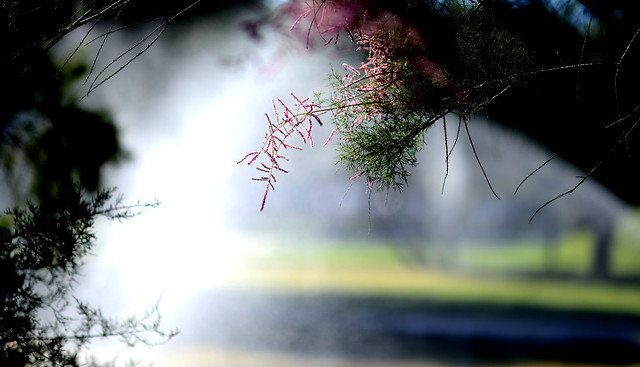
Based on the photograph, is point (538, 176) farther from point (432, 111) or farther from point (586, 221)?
point (432, 111)

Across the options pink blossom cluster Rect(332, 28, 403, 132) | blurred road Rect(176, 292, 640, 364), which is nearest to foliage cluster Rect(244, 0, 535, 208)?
pink blossom cluster Rect(332, 28, 403, 132)

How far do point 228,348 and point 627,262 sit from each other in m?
3.91

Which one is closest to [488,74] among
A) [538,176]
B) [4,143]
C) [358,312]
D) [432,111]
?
[432,111]

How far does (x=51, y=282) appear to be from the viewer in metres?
1.06

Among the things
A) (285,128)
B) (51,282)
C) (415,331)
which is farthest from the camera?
(415,331)

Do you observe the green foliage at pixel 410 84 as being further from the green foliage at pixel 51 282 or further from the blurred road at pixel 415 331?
the blurred road at pixel 415 331

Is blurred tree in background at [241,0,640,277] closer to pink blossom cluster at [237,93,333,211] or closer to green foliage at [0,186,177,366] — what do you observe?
pink blossom cluster at [237,93,333,211]

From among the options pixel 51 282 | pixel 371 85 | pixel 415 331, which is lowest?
pixel 51 282

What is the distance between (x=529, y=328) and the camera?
4.61 m

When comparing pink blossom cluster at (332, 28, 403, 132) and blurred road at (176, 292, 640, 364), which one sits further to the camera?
blurred road at (176, 292, 640, 364)

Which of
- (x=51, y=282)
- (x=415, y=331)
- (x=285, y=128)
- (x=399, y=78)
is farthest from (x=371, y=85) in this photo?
(x=415, y=331)

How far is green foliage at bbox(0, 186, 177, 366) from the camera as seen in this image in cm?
95

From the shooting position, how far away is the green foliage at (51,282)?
3.13 feet

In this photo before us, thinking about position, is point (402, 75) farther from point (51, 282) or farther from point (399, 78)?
point (51, 282)
